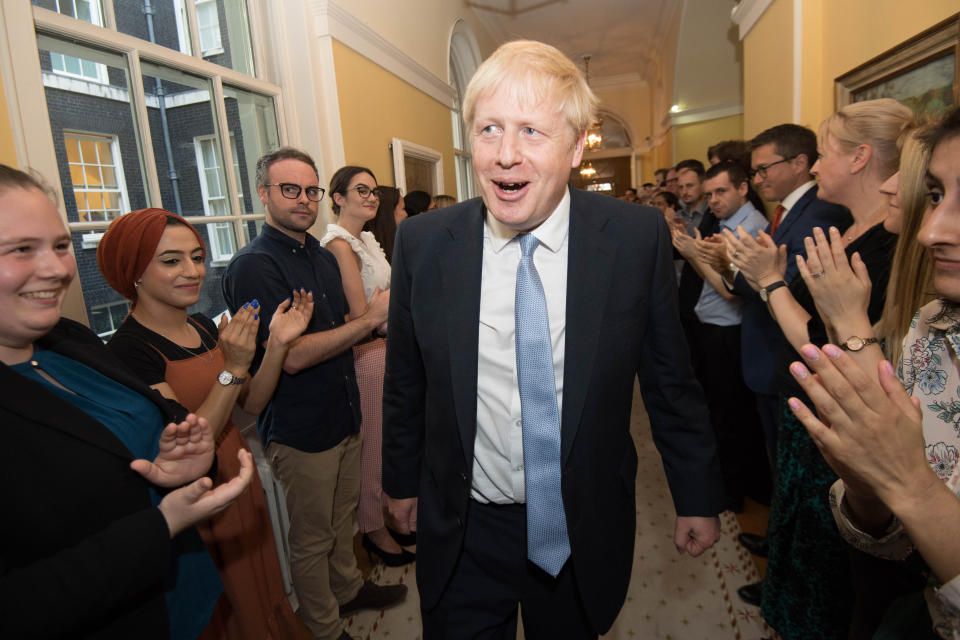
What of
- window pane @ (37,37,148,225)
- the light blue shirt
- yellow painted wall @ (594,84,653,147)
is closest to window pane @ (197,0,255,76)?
window pane @ (37,37,148,225)

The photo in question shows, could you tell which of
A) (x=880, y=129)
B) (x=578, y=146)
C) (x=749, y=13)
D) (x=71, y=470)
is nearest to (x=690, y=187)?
(x=749, y=13)

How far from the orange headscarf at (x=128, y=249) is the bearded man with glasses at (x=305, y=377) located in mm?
382

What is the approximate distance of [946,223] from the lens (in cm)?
88

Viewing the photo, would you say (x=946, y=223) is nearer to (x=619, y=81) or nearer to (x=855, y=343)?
(x=855, y=343)

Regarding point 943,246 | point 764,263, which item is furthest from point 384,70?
point 943,246

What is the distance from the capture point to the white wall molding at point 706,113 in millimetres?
6602

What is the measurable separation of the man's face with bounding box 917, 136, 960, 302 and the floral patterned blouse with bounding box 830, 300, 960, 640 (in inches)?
3.3

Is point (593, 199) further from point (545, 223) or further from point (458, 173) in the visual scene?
point (458, 173)

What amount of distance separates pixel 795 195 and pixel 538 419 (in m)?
1.99

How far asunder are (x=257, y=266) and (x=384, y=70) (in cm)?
288

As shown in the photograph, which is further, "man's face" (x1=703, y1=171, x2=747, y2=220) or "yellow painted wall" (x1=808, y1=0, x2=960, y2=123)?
"man's face" (x1=703, y1=171, x2=747, y2=220)

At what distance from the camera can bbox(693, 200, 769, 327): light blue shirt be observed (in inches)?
111

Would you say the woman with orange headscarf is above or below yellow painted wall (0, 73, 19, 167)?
below

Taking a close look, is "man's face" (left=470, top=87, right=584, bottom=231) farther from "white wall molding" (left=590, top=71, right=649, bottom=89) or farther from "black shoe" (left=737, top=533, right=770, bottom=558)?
"white wall molding" (left=590, top=71, right=649, bottom=89)
